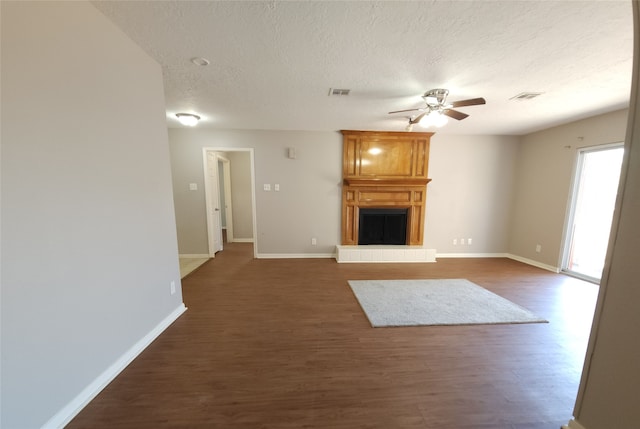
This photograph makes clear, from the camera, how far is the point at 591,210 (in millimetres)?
3551

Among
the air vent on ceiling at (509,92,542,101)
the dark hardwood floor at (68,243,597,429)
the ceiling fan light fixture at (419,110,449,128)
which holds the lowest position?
the dark hardwood floor at (68,243,597,429)

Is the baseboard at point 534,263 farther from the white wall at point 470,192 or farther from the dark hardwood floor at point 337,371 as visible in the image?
the dark hardwood floor at point 337,371

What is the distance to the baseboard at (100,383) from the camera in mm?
1263

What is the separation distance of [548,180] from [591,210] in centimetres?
76

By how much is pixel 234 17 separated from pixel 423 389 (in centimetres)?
292

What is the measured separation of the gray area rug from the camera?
2.35 m

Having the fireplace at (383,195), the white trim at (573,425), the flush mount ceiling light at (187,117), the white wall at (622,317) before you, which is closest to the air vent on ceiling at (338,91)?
the fireplace at (383,195)

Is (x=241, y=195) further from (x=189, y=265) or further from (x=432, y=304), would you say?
(x=432, y=304)

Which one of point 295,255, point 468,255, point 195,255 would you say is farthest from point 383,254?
point 195,255

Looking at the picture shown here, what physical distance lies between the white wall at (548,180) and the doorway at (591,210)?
0.36ft

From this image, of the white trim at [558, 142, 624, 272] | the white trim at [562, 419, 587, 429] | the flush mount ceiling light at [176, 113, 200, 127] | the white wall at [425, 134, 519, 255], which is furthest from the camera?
the white wall at [425, 134, 519, 255]

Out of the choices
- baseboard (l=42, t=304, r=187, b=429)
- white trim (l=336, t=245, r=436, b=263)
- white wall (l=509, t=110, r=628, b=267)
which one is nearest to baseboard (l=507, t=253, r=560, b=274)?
white wall (l=509, t=110, r=628, b=267)

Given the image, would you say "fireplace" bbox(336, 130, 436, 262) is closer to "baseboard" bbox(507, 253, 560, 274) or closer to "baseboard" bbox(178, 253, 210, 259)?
"baseboard" bbox(507, 253, 560, 274)

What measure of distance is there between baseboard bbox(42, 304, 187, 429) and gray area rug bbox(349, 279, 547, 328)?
6.90 ft
